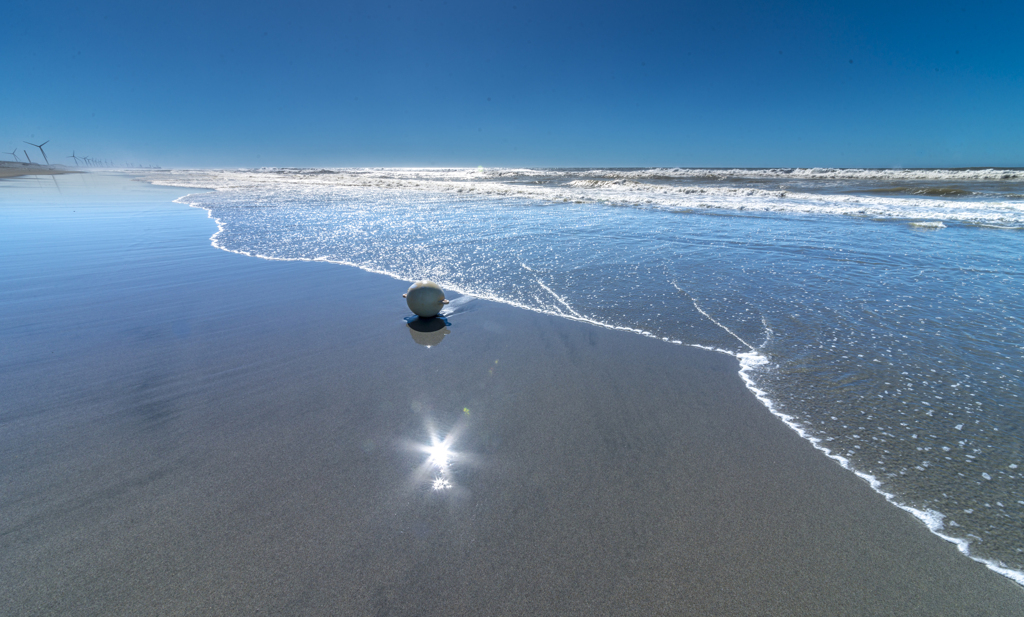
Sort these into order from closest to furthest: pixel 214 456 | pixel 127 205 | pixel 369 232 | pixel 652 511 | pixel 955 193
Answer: pixel 652 511
pixel 214 456
pixel 369 232
pixel 127 205
pixel 955 193

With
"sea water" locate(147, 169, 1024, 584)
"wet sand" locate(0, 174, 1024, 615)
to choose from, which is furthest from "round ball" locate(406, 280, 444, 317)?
"sea water" locate(147, 169, 1024, 584)

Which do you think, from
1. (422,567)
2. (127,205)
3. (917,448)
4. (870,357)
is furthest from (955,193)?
(127,205)

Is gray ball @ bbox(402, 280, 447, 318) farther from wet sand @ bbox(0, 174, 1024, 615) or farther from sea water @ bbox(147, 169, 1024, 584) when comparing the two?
sea water @ bbox(147, 169, 1024, 584)

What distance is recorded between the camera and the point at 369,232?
12.2 m

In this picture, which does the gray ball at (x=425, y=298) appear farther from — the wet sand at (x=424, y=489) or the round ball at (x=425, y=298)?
the wet sand at (x=424, y=489)

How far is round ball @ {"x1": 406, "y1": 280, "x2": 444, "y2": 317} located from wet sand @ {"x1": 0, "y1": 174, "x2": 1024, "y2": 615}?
0.72 meters

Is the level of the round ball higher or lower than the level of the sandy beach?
higher

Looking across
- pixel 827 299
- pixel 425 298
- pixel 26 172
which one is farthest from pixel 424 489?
pixel 26 172

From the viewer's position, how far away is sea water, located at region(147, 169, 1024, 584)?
2889 millimetres

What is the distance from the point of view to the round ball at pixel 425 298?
5.34 metres

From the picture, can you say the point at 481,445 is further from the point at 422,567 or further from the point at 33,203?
the point at 33,203

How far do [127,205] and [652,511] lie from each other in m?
25.2

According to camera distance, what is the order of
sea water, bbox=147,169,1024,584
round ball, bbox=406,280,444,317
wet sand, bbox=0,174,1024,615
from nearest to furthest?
1. wet sand, bbox=0,174,1024,615
2. sea water, bbox=147,169,1024,584
3. round ball, bbox=406,280,444,317

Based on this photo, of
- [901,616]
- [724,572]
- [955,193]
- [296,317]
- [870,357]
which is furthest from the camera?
[955,193]
